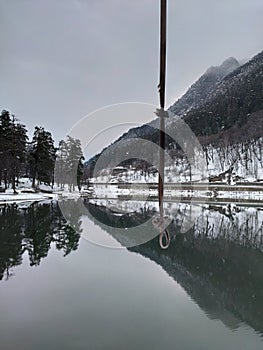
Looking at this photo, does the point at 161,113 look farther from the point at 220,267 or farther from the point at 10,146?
the point at 10,146

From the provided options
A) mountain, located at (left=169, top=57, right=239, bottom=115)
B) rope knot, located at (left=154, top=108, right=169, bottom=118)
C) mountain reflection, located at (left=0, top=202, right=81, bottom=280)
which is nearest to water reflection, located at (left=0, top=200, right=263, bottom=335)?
mountain reflection, located at (left=0, top=202, right=81, bottom=280)

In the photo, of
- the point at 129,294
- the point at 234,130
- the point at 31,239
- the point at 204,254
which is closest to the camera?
the point at 129,294

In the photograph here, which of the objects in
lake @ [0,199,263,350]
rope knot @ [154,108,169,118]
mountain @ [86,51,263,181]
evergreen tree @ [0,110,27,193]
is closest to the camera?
rope knot @ [154,108,169,118]

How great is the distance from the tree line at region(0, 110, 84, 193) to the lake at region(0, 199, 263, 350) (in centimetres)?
2506

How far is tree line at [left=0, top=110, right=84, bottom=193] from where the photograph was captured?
36622mm

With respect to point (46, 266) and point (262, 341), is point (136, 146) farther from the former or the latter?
point (262, 341)

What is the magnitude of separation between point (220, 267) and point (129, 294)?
356 cm

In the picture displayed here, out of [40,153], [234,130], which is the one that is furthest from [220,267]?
[234,130]

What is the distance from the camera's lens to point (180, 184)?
50094 millimetres

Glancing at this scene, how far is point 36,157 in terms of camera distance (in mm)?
43938

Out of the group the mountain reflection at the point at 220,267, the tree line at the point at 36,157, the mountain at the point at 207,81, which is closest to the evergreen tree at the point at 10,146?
the tree line at the point at 36,157

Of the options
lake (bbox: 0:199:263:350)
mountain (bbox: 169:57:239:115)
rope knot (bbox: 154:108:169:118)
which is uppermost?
mountain (bbox: 169:57:239:115)

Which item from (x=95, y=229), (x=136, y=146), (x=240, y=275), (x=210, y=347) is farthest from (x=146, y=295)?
(x=136, y=146)

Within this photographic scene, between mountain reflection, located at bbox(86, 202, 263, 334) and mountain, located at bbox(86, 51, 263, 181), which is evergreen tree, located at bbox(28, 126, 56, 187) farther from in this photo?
mountain reflection, located at bbox(86, 202, 263, 334)
